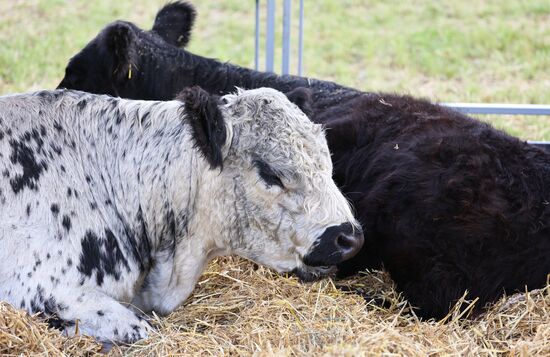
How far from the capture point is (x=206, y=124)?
13.9ft

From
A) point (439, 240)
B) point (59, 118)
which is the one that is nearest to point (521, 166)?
point (439, 240)

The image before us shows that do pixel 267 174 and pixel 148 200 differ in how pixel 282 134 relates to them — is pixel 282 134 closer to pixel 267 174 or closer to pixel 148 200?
pixel 267 174

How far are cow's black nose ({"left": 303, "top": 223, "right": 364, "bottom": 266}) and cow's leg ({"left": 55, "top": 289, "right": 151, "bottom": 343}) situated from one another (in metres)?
0.94

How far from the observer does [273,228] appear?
4.33 m

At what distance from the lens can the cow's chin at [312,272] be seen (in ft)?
14.2

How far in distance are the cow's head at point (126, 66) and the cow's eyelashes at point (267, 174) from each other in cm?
216

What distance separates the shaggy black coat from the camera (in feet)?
15.7

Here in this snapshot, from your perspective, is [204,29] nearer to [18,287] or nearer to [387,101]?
[387,101]

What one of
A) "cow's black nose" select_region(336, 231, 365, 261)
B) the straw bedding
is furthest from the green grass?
"cow's black nose" select_region(336, 231, 365, 261)

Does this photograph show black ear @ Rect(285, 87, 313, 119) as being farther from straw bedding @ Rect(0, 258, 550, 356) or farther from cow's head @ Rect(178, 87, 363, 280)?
straw bedding @ Rect(0, 258, 550, 356)

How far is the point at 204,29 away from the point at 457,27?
3.86m

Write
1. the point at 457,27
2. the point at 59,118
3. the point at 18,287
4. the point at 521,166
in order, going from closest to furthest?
the point at 18,287 → the point at 59,118 → the point at 521,166 → the point at 457,27

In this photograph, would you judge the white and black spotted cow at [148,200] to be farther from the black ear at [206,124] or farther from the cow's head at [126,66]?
the cow's head at [126,66]

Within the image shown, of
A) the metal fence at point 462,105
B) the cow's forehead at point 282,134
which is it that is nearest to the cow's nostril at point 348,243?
the cow's forehead at point 282,134
